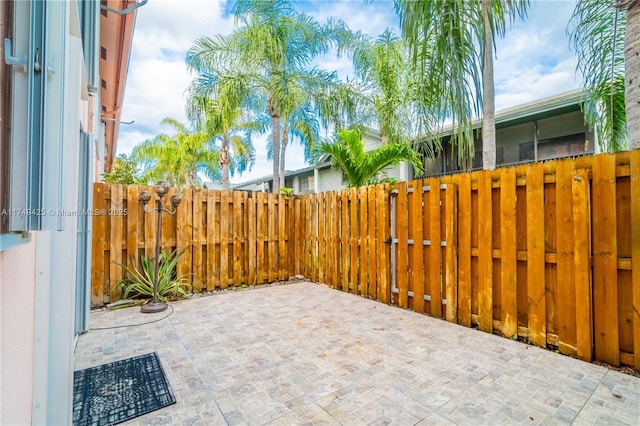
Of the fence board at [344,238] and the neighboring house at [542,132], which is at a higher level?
the neighboring house at [542,132]

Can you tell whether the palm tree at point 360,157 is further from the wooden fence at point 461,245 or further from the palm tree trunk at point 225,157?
the palm tree trunk at point 225,157

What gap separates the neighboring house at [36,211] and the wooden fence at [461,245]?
10.3 feet

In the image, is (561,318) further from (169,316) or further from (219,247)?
(219,247)

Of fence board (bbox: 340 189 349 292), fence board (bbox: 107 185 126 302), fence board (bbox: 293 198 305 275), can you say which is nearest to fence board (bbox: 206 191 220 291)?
fence board (bbox: 107 185 126 302)

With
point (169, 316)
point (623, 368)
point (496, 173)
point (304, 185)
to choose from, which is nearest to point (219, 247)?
point (169, 316)

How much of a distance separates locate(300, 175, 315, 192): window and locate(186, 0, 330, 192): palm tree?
6.96 m

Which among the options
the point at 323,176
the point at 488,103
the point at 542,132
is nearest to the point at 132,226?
the point at 488,103

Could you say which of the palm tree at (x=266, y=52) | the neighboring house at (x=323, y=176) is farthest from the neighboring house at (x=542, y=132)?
the palm tree at (x=266, y=52)

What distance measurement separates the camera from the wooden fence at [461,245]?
2.48 m

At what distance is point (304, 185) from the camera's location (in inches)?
641

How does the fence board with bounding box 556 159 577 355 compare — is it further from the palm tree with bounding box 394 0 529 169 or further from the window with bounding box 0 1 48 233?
the window with bounding box 0 1 48 233

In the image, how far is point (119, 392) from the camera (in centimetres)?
212

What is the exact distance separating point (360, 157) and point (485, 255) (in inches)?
118

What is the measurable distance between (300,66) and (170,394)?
8.85m
